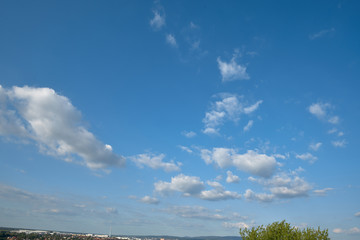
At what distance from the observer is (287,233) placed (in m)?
47.5

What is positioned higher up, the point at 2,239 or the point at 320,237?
the point at 320,237

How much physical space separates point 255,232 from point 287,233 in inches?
243

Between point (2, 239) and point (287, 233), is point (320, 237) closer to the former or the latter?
point (287, 233)

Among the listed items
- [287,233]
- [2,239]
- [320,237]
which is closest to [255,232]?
[287,233]

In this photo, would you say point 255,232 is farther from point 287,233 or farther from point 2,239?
point 2,239

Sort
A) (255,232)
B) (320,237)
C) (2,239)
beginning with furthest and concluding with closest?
(2,239), (255,232), (320,237)

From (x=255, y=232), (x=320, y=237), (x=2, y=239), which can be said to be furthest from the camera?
(x=2, y=239)

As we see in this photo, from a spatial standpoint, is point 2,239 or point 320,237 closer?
point 320,237

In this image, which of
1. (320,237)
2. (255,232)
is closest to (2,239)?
(255,232)

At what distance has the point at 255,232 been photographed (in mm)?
49719

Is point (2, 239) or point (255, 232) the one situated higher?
point (255, 232)

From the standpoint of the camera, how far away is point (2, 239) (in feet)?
604

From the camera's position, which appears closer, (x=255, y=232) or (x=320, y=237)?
(x=320, y=237)

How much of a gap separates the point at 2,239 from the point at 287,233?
221m
